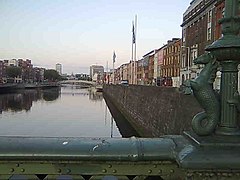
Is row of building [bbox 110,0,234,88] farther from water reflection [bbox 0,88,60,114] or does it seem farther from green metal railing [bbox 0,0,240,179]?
green metal railing [bbox 0,0,240,179]

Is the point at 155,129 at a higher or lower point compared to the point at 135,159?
lower

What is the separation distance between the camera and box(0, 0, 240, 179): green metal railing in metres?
1.93

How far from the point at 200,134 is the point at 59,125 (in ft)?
88.5

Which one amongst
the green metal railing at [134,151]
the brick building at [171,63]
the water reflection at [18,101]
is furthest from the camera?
the brick building at [171,63]

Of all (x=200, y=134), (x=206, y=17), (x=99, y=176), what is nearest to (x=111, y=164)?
(x=99, y=176)

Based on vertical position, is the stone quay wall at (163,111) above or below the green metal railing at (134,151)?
below

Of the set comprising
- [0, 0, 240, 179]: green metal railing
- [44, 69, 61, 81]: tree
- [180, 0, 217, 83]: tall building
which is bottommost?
[0, 0, 240, 179]: green metal railing

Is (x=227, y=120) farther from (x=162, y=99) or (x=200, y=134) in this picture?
(x=162, y=99)

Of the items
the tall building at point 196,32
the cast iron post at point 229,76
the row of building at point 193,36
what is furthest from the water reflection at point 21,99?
the cast iron post at point 229,76

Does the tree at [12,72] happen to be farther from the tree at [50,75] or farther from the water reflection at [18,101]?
the tree at [50,75]

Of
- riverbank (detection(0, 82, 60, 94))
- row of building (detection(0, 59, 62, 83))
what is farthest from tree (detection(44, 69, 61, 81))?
riverbank (detection(0, 82, 60, 94))

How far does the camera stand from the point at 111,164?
198 cm

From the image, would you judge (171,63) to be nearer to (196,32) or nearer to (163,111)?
(196,32)

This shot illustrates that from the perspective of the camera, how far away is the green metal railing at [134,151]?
193 centimetres
